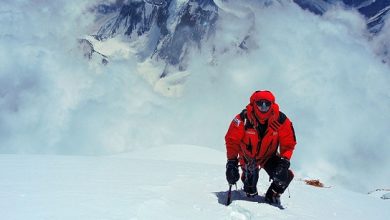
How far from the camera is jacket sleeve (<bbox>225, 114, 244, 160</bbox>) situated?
8260mm

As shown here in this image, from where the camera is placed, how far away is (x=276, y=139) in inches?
326

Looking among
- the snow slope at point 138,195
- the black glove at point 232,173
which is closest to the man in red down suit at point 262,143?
the black glove at point 232,173

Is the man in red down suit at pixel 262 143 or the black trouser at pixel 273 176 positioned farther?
the black trouser at pixel 273 176

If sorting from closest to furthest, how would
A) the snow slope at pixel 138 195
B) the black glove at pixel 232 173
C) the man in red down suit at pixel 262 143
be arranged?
the snow slope at pixel 138 195
the man in red down suit at pixel 262 143
the black glove at pixel 232 173

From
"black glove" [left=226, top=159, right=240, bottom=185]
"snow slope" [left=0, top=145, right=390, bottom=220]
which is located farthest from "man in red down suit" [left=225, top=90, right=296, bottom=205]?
"snow slope" [left=0, top=145, right=390, bottom=220]

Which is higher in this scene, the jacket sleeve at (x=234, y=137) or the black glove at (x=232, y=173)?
the jacket sleeve at (x=234, y=137)

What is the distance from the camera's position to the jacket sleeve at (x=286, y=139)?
26.8 ft

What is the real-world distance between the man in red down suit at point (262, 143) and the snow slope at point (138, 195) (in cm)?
45

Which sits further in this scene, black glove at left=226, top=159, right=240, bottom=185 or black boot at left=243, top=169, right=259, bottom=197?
black boot at left=243, top=169, right=259, bottom=197

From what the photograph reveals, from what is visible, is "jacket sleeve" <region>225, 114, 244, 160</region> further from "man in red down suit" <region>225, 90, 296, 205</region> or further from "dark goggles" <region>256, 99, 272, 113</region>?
"dark goggles" <region>256, 99, 272, 113</region>

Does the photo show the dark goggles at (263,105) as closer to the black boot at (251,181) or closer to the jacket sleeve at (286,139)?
the jacket sleeve at (286,139)

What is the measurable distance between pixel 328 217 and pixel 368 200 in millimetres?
3652

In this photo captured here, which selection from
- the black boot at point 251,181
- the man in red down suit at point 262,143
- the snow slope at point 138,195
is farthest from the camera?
the black boot at point 251,181

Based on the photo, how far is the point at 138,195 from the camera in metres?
7.55
